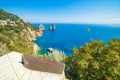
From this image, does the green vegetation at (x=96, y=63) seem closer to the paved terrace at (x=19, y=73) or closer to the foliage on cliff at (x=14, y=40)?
the paved terrace at (x=19, y=73)

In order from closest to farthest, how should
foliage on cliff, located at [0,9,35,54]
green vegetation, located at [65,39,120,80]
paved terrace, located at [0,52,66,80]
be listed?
1. paved terrace, located at [0,52,66,80]
2. green vegetation, located at [65,39,120,80]
3. foliage on cliff, located at [0,9,35,54]

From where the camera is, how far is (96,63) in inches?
495

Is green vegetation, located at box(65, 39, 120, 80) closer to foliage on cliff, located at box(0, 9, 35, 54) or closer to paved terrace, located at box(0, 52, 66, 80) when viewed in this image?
paved terrace, located at box(0, 52, 66, 80)

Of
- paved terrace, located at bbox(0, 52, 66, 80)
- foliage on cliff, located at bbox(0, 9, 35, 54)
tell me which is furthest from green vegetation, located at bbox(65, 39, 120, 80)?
foliage on cliff, located at bbox(0, 9, 35, 54)

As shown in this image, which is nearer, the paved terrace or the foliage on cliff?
the paved terrace

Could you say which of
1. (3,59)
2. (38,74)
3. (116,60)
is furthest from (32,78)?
(116,60)

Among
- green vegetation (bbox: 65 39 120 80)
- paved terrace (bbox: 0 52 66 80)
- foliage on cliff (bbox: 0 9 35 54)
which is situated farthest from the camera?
foliage on cliff (bbox: 0 9 35 54)

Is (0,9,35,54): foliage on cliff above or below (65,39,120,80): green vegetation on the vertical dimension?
below

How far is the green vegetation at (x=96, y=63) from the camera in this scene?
12.1 meters

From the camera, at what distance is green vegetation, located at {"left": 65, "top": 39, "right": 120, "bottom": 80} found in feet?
39.9

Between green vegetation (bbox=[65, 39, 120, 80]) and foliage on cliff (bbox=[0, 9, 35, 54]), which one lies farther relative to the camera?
A: foliage on cliff (bbox=[0, 9, 35, 54])

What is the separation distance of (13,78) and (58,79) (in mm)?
2829

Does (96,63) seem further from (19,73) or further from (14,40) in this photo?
(14,40)

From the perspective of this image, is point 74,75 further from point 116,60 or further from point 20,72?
point 20,72
